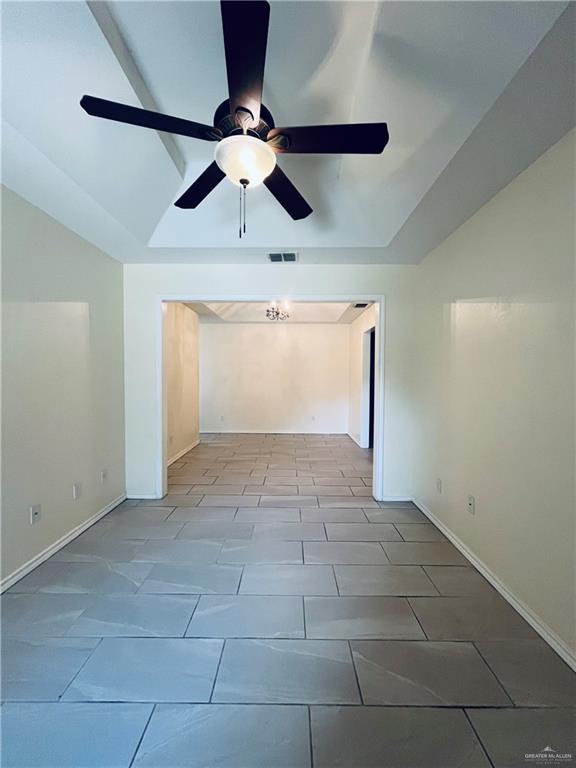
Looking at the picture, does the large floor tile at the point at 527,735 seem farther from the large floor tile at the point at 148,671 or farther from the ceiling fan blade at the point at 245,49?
the ceiling fan blade at the point at 245,49

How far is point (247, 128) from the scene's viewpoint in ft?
4.93

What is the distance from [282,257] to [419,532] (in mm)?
2703

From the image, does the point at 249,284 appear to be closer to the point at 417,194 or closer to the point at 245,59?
the point at 417,194

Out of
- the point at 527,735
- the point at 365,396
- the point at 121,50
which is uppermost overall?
the point at 121,50

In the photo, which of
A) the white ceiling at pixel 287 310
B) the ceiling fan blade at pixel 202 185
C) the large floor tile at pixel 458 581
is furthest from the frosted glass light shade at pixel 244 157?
the white ceiling at pixel 287 310

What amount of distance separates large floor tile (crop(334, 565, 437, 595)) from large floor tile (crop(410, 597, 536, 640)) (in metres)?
0.11

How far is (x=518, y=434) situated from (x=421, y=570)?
1.11 metres

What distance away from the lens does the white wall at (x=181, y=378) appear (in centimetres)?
554

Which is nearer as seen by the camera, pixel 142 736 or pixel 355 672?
pixel 142 736

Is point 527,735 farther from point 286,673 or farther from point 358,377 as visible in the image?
point 358,377

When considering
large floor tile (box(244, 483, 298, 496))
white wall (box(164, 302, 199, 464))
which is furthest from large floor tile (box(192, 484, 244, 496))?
white wall (box(164, 302, 199, 464))

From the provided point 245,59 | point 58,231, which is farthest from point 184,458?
point 245,59

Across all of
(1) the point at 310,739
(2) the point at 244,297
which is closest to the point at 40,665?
(1) the point at 310,739

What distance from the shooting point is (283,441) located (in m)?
7.27
